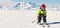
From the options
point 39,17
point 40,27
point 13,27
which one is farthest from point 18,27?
point 39,17

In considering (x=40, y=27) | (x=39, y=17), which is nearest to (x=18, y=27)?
(x=40, y=27)

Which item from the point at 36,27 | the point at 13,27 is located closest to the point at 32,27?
the point at 36,27

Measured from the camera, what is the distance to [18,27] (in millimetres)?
9594

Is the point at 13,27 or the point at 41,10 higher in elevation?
the point at 41,10

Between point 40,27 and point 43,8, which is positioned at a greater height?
point 43,8

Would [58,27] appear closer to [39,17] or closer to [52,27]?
[52,27]

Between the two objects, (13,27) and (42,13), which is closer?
(13,27)

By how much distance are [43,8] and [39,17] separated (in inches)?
25.0

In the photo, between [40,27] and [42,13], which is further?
[42,13]

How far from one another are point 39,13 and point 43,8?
0.37m

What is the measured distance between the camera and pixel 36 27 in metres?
9.62

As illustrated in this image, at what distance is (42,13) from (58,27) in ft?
4.25

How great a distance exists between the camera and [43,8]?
10.4 meters

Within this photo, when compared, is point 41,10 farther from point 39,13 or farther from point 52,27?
point 52,27
